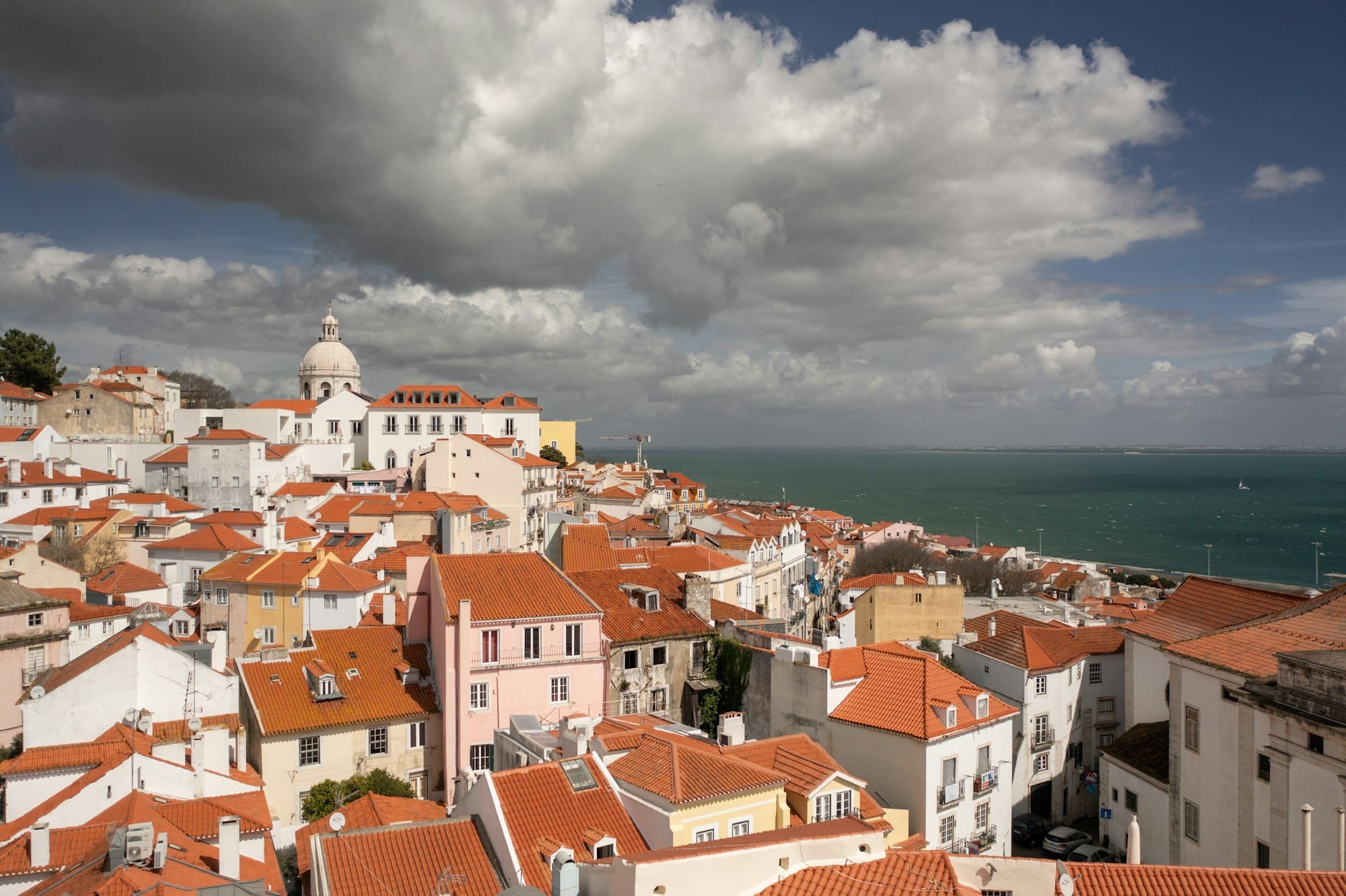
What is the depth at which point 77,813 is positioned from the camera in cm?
1838

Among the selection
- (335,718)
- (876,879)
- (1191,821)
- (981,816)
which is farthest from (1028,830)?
(335,718)

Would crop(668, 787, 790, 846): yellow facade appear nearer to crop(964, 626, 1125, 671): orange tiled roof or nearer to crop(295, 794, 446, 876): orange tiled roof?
crop(295, 794, 446, 876): orange tiled roof

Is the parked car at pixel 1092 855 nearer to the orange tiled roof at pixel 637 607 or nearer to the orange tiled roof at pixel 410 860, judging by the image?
the orange tiled roof at pixel 637 607

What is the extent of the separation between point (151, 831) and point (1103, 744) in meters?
30.2

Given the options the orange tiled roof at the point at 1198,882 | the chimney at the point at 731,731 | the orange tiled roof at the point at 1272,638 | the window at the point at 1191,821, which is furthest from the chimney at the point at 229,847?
the window at the point at 1191,821

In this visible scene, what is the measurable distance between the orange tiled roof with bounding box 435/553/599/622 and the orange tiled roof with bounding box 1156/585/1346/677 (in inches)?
621

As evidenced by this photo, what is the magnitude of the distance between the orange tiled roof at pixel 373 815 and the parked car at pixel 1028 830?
18.0m

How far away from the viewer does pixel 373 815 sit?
17641mm

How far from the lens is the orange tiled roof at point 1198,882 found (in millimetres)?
11156

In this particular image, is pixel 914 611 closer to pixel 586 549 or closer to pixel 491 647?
pixel 586 549

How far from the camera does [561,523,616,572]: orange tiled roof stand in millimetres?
40062

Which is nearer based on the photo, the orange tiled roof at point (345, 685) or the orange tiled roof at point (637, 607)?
the orange tiled roof at point (345, 685)

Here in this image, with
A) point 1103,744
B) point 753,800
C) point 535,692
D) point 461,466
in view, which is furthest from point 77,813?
point 461,466

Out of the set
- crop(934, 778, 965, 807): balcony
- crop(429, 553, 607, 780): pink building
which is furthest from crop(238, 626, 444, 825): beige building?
crop(934, 778, 965, 807): balcony
